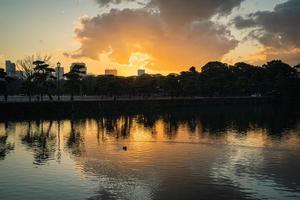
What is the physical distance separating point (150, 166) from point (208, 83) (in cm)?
11079

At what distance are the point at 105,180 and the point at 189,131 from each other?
94.9 ft

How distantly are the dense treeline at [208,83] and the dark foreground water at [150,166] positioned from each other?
64.9 m

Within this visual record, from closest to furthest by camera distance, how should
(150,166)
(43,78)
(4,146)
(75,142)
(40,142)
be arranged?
(150,166), (4,146), (40,142), (75,142), (43,78)

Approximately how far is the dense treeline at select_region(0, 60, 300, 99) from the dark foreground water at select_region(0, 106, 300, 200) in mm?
64856

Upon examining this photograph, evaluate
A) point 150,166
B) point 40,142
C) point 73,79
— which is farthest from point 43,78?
point 150,166

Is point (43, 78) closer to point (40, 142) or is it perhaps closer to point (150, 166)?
point (40, 142)

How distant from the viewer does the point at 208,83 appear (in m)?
136

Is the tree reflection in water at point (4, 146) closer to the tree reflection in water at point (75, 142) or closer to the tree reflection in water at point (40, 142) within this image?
the tree reflection in water at point (40, 142)

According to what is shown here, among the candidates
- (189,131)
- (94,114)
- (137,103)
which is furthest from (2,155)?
(137,103)

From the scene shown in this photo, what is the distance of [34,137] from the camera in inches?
1777

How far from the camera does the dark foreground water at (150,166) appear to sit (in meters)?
21.5

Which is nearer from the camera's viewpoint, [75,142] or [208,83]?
[75,142]

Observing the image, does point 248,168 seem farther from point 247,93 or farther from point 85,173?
point 247,93

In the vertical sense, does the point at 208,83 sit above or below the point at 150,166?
above
